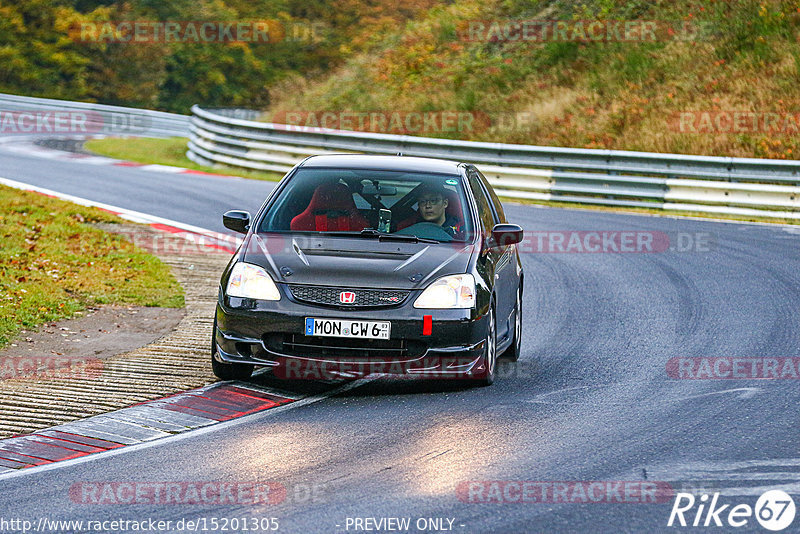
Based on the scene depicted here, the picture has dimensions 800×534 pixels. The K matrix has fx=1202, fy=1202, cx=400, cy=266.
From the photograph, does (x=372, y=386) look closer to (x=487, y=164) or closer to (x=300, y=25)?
(x=487, y=164)

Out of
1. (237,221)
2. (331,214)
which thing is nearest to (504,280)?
(331,214)

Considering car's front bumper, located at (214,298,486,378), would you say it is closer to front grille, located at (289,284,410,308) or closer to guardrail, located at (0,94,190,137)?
front grille, located at (289,284,410,308)

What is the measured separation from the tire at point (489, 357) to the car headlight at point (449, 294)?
31cm

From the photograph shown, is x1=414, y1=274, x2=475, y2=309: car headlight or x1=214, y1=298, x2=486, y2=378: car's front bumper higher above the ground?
x1=414, y1=274, x2=475, y2=309: car headlight

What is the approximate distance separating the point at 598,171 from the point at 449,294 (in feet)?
48.8

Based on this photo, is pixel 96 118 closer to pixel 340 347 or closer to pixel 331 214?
pixel 331 214

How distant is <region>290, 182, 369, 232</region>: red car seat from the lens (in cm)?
928

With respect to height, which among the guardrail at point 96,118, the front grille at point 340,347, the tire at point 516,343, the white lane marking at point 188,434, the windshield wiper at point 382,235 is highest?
the guardrail at point 96,118

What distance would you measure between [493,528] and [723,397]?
11.3 ft

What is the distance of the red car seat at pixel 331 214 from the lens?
30.5 feet

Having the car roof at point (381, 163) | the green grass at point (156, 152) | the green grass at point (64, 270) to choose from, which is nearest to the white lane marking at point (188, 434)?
the car roof at point (381, 163)

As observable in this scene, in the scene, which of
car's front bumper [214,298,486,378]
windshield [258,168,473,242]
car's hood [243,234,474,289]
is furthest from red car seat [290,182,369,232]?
car's front bumper [214,298,486,378]

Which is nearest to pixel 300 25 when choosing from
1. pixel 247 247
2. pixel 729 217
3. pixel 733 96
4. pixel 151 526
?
pixel 733 96

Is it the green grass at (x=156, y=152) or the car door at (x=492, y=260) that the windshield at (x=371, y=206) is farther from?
the green grass at (x=156, y=152)
